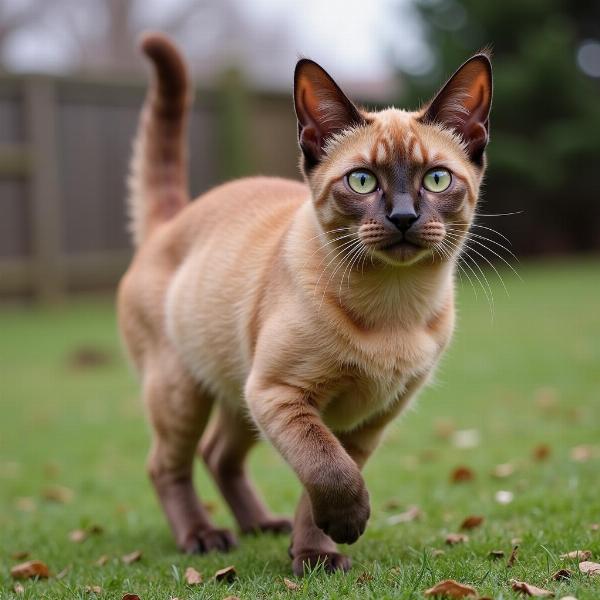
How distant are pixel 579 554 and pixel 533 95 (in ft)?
36.6

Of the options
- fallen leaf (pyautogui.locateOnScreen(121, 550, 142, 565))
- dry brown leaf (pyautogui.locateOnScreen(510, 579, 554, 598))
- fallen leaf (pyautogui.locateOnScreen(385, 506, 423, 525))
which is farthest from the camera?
fallen leaf (pyautogui.locateOnScreen(385, 506, 423, 525))

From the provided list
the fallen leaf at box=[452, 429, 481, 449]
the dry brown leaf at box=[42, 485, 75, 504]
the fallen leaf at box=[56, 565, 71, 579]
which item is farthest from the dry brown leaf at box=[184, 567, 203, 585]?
the fallen leaf at box=[452, 429, 481, 449]

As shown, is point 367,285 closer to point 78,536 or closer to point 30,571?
point 30,571

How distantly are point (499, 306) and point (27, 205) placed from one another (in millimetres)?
5212

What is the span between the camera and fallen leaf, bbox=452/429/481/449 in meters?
4.86

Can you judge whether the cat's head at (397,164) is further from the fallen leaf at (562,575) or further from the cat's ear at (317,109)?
the fallen leaf at (562,575)

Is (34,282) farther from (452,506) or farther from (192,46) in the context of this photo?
(192,46)

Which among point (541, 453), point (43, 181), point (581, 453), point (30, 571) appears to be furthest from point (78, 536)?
point (43, 181)

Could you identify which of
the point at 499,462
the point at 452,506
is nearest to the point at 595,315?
the point at 499,462

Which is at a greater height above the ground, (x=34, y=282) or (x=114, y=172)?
(x=114, y=172)

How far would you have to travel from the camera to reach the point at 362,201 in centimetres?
268

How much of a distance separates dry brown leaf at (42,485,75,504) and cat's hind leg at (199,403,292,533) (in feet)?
3.43

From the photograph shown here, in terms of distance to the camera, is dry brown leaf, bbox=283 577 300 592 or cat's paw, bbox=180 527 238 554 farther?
cat's paw, bbox=180 527 238 554

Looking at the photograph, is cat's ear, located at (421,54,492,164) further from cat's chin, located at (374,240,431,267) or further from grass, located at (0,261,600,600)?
grass, located at (0,261,600,600)
